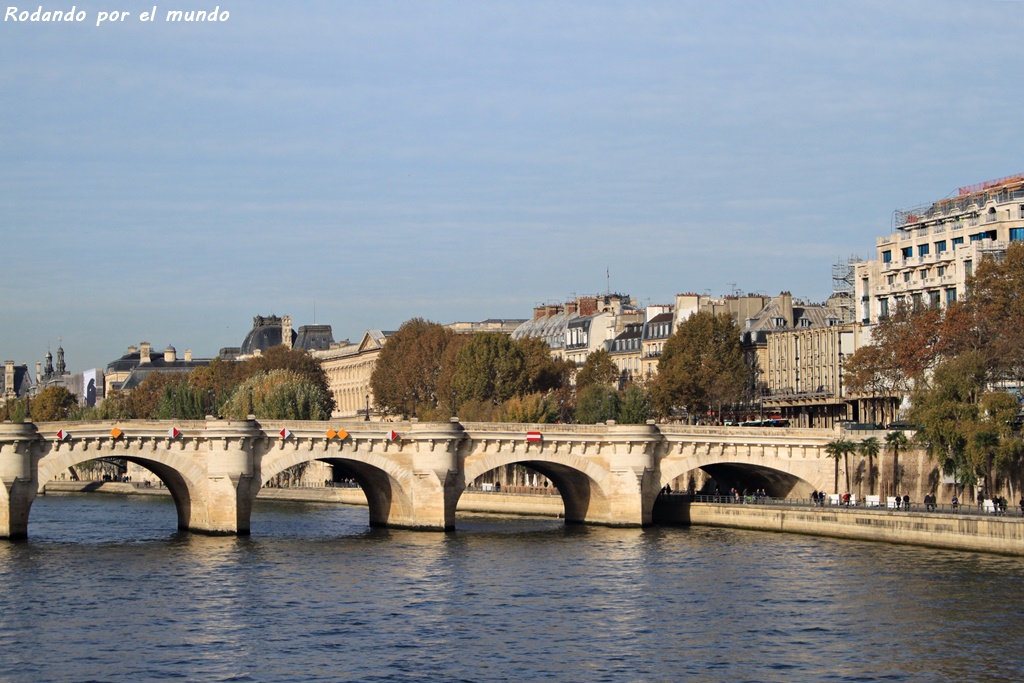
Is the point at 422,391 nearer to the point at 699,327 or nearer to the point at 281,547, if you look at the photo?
the point at 699,327

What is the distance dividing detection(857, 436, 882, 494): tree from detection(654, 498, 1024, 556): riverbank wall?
22.6 ft

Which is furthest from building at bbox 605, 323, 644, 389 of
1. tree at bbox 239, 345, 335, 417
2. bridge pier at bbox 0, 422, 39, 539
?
bridge pier at bbox 0, 422, 39, 539

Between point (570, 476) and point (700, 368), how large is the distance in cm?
3431

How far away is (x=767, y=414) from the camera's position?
132125 millimetres

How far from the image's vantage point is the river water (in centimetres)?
5128

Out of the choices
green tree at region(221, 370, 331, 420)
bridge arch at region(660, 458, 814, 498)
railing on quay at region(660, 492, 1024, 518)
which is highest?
green tree at region(221, 370, 331, 420)

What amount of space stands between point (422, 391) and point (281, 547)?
218ft

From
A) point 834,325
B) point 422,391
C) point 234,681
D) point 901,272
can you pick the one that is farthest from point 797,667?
point 422,391

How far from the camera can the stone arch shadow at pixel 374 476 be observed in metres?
87.8

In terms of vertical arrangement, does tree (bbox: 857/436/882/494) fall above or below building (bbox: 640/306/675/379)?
below

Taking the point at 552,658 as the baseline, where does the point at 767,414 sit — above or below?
above

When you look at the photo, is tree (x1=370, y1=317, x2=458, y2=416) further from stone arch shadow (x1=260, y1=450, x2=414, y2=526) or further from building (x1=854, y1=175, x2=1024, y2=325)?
stone arch shadow (x1=260, y1=450, x2=414, y2=526)

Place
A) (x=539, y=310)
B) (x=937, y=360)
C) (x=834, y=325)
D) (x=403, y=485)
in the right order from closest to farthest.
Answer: (x=403, y=485), (x=937, y=360), (x=834, y=325), (x=539, y=310)

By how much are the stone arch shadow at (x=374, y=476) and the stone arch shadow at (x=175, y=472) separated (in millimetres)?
2802
